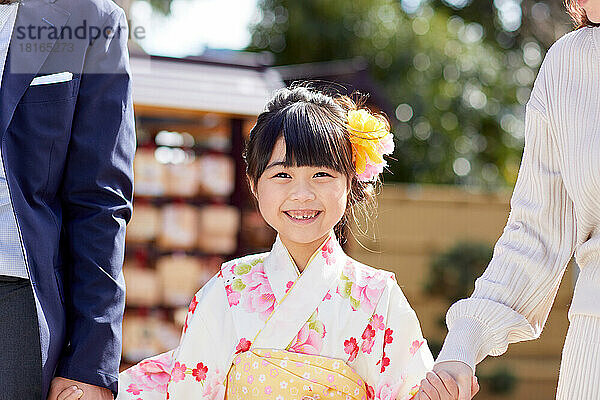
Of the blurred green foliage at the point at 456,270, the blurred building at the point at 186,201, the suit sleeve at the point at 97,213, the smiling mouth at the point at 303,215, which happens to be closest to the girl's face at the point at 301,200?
the smiling mouth at the point at 303,215

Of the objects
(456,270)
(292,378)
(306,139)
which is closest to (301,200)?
(306,139)

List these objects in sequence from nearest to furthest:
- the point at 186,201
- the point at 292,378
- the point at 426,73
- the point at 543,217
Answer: the point at 543,217, the point at 292,378, the point at 186,201, the point at 426,73

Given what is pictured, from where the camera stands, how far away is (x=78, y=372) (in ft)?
5.98

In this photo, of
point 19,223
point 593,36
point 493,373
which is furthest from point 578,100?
point 493,373

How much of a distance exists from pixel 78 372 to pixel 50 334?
0.32ft

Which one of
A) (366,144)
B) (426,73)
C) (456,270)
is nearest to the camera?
(366,144)

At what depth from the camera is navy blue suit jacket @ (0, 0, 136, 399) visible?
1807mm

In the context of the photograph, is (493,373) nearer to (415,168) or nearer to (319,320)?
(415,168)

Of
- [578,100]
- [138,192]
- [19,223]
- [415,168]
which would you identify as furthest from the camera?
[415,168]

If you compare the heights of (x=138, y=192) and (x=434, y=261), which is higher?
(x=138, y=192)

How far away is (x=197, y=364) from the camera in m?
2.12

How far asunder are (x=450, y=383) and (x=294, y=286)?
698 mm

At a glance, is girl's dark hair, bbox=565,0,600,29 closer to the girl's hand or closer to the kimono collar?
the kimono collar

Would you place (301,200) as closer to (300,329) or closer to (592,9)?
(300,329)
